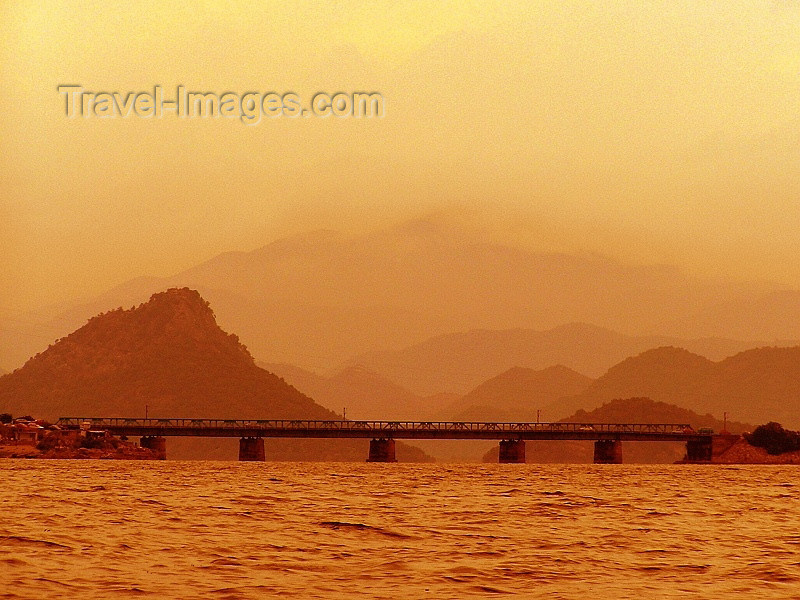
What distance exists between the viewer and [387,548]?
41531 millimetres

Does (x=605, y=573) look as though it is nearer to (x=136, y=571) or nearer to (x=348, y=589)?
(x=348, y=589)

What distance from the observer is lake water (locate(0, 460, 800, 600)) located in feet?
104

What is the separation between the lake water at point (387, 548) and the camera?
104 feet

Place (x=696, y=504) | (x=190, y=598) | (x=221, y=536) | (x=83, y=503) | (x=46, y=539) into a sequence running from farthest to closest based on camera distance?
(x=696, y=504), (x=83, y=503), (x=221, y=536), (x=46, y=539), (x=190, y=598)

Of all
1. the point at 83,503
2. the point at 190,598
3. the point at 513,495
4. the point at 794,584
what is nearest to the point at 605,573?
the point at 794,584

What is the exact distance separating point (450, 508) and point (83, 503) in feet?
66.5

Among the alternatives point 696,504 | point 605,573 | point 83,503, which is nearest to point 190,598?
point 605,573

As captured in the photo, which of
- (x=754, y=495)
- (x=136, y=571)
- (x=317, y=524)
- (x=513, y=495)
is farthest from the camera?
(x=754, y=495)

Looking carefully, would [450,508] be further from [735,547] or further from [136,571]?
[136,571]

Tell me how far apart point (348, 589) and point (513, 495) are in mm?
51480

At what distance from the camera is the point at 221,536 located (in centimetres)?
4512

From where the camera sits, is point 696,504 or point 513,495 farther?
point 513,495

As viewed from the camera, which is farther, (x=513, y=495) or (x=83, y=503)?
(x=513, y=495)

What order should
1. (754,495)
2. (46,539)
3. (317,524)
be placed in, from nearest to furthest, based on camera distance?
(46,539)
(317,524)
(754,495)
